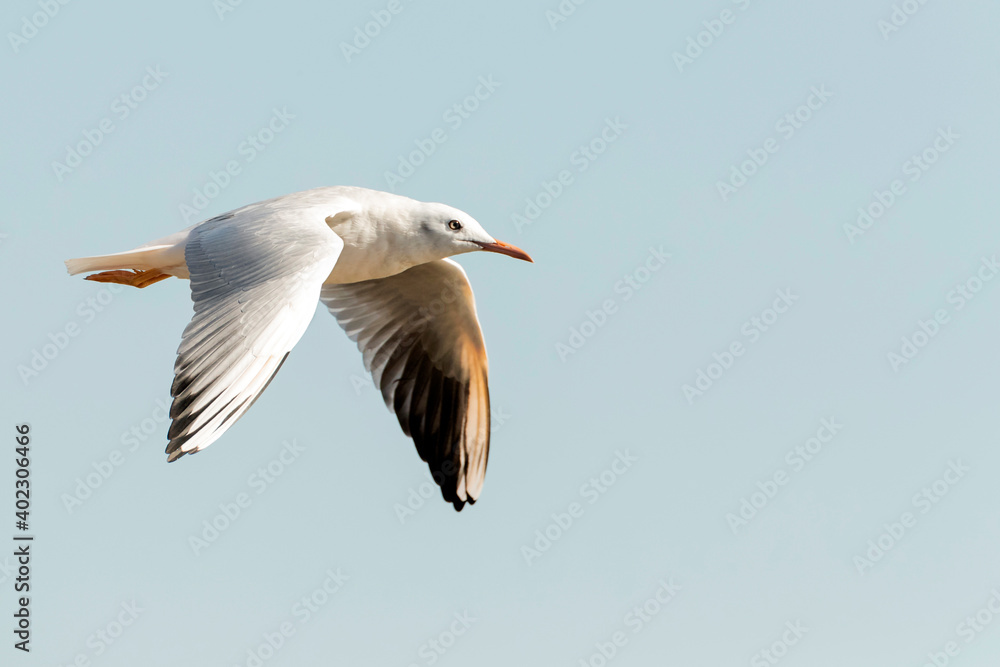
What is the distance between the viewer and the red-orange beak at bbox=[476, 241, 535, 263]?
8.29 meters

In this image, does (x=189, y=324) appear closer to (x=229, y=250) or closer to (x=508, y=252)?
(x=229, y=250)

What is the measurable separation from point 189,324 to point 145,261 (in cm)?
181

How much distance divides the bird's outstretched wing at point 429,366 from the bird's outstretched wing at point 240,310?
1.86 m

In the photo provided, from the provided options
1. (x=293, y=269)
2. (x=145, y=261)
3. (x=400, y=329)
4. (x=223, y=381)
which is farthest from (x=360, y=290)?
(x=223, y=381)

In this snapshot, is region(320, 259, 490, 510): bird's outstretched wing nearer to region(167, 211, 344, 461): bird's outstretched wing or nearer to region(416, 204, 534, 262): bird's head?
region(416, 204, 534, 262): bird's head

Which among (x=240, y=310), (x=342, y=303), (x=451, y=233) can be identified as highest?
(x=451, y=233)

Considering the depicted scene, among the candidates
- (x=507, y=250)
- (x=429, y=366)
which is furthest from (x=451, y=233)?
(x=429, y=366)

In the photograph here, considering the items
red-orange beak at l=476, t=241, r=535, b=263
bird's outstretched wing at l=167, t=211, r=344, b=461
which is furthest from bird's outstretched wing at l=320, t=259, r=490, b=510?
bird's outstretched wing at l=167, t=211, r=344, b=461

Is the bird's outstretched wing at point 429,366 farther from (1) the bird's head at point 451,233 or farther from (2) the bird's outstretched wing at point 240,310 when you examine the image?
(2) the bird's outstretched wing at point 240,310

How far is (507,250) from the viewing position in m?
8.33

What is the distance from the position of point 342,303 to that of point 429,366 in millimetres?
747

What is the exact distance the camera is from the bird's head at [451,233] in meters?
8.02

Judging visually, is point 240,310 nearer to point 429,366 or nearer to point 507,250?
point 507,250

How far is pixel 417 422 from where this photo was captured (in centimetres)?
908
